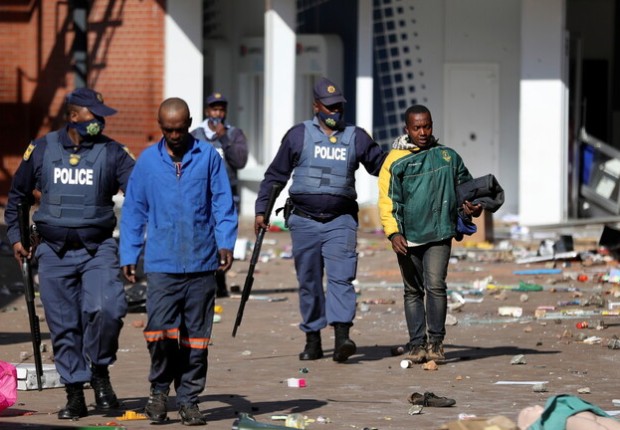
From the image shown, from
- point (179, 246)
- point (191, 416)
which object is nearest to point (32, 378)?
point (191, 416)

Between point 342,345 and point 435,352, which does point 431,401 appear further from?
point 342,345

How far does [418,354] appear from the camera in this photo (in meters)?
10.5

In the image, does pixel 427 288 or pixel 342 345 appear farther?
pixel 342 345

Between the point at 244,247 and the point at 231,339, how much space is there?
6.38m

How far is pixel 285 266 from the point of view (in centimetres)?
1781

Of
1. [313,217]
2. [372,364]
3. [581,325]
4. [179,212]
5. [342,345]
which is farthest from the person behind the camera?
[581,325]

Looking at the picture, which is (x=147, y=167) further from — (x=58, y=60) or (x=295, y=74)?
(x=58, y=60)

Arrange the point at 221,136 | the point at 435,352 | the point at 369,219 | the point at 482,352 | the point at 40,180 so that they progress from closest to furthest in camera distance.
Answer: the point at 40,180
the point at 435,352
the point at 482,352
the point at 221,136
the point at 369,219

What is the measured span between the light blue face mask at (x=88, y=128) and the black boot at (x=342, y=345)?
9.23ft

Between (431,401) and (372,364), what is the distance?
1964 mm

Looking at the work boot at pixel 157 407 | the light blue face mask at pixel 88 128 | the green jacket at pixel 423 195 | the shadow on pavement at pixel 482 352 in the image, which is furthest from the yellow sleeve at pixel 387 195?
the work boot at pixel 157 407

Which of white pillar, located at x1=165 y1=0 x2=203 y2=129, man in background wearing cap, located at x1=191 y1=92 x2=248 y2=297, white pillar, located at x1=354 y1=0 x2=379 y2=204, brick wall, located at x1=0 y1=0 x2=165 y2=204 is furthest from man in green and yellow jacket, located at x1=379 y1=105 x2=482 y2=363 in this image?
brick wall, located at x1=0 y1=0 x2=165 y2=204

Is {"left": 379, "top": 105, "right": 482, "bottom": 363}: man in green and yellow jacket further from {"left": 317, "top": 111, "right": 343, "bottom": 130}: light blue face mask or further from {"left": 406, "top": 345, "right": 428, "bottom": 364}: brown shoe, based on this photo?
{"left": 317, "top": 111, "right": 343, "bottom": 130}: light blue face mask

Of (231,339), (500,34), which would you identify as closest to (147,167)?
(231,339)
